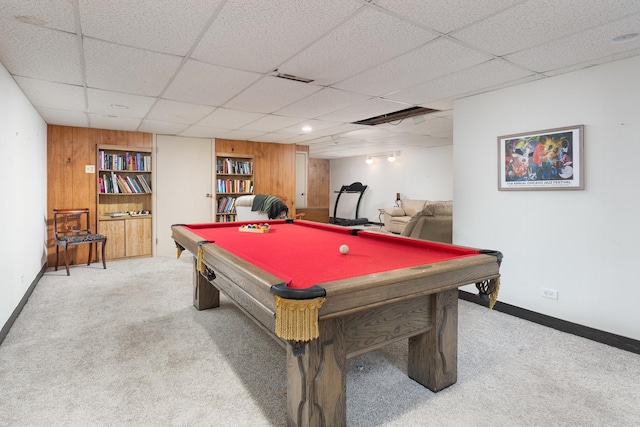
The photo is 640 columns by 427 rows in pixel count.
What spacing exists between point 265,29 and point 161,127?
3783 millimetres

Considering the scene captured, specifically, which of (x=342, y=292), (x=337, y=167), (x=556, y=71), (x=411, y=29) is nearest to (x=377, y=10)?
(x=411, y=29)

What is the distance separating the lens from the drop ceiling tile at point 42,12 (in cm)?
177

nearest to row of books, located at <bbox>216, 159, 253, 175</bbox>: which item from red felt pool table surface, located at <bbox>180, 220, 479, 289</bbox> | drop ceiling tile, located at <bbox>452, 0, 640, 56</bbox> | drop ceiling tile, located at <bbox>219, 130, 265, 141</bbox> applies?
drop ceiling tile, located at <bbox>219, 130, 265, 141</bbox>

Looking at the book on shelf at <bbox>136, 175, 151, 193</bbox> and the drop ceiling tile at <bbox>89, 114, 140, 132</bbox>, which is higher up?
the drop ceiling tile at <bbox>89, 114, 140, 132</bbox>

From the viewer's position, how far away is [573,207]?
275cm

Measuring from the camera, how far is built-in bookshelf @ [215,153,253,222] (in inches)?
249

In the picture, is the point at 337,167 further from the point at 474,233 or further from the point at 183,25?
the point at 183,25

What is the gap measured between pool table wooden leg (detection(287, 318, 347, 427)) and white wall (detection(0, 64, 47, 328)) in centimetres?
247

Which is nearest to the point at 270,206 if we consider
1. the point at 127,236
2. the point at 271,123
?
the point at 271,123

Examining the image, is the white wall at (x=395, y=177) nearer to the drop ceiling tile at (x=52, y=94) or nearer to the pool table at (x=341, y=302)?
the pool table at (x=341, y=302)

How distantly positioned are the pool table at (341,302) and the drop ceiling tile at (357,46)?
4.45 feet

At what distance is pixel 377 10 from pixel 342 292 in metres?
1.54

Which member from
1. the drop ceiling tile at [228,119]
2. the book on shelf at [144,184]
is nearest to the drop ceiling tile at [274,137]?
the drop ceiling tile at [228,119]

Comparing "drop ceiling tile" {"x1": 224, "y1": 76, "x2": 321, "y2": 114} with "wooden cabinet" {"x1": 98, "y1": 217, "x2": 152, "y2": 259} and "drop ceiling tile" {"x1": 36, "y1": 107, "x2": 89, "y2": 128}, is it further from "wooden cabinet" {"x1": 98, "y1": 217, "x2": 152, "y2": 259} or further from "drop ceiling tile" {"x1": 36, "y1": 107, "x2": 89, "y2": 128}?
"wooden cabinet" {"x1": 98, "y1": 217, "x2": 152, "y2": 259}
